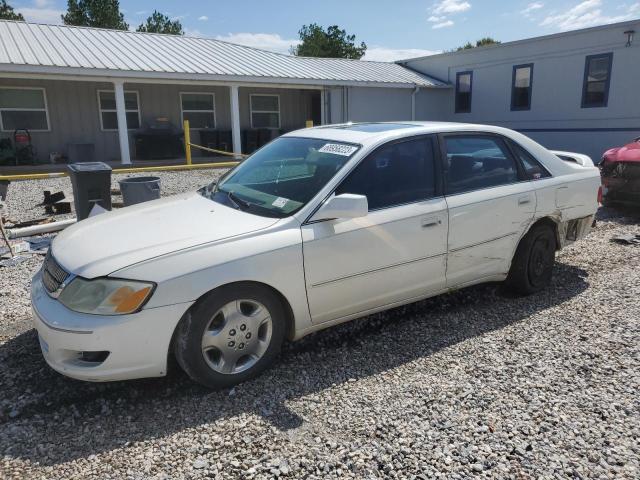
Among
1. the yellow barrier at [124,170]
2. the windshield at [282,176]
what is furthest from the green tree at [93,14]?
the windshield at [282,176]

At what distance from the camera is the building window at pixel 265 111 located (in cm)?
1934

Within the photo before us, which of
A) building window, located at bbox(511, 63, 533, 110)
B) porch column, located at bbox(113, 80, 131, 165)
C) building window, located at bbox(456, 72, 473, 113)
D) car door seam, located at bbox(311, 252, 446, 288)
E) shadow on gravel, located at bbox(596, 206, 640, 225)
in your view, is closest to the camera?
car door seam, located at bbox(311, 252, 446, 288)

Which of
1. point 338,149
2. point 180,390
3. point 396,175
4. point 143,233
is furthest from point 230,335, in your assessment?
point 396,175

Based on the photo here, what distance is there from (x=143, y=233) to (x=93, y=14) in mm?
58313

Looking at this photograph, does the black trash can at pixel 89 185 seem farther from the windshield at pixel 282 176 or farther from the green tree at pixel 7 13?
Result: the green tree at pixel 7 13

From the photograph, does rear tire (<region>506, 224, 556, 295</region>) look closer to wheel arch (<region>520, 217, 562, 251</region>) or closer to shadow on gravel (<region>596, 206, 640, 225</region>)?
wheel arch (<region>520, 217, 562, 251</region>)

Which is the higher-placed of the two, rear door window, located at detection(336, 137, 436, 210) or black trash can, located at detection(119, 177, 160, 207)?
rear door window, located at detection(336, 137, 436, 210)

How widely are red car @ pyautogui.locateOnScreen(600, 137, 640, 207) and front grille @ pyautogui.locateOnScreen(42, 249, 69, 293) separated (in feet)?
26.7

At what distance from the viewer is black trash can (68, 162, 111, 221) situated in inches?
258

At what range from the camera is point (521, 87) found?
18125mm

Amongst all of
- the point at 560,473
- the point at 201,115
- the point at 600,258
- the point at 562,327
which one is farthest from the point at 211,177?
the point at 560,473

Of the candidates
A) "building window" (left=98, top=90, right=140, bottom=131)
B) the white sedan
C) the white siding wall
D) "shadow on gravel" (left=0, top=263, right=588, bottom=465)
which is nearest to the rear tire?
the white sedan

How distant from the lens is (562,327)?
12.9ft

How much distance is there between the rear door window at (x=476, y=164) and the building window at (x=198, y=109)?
50.1 ft
